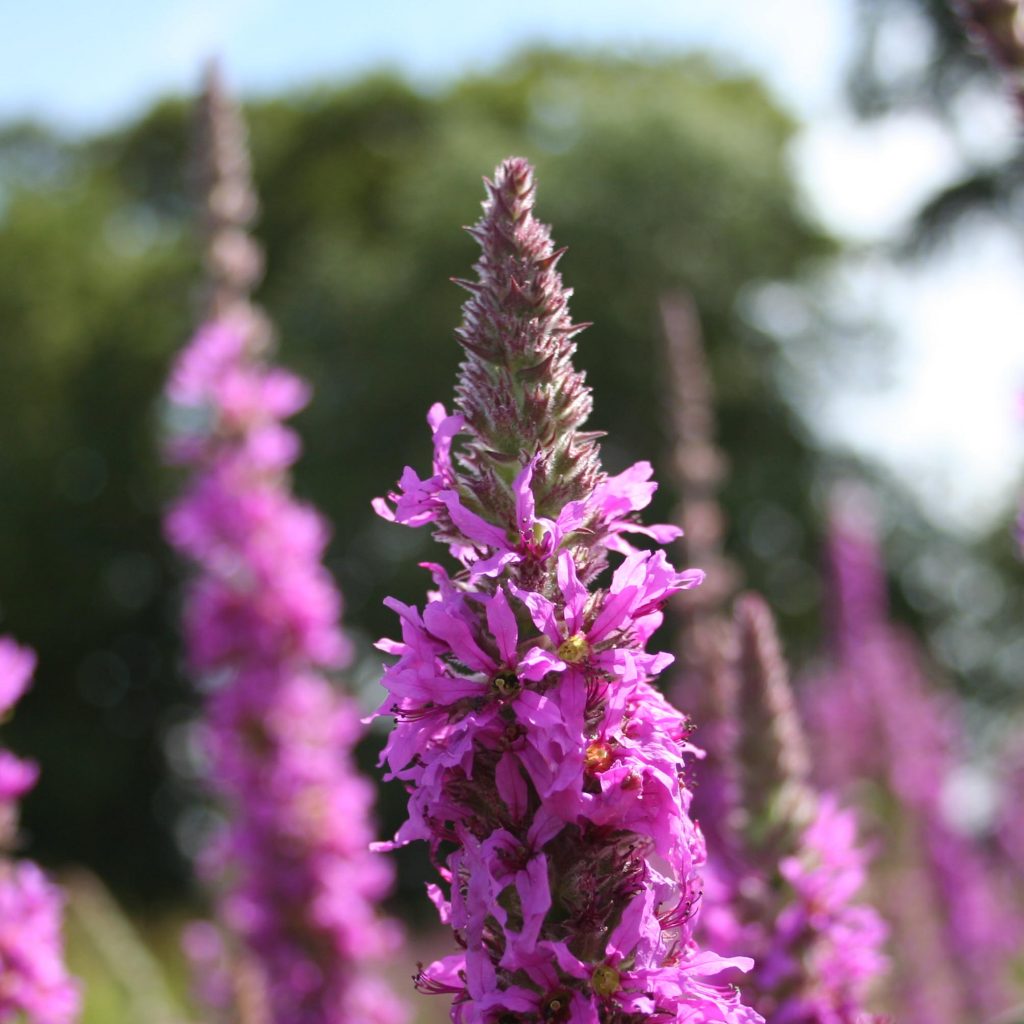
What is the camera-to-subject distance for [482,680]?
1853 mm

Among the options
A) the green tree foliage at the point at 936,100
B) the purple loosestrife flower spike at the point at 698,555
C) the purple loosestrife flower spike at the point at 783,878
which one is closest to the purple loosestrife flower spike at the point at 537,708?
the purple loosestrife flower spike at the point at 783,878

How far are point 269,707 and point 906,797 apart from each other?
4207mm

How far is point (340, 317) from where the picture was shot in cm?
2697

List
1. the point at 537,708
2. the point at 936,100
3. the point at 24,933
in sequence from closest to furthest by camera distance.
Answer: the point at 537,708, the point at 24,933, the point at 936,100

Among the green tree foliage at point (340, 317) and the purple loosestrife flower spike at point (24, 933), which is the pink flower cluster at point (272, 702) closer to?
the purple loosestrife flower spike at point (24, 933)

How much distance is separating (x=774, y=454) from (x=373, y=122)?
610 inches

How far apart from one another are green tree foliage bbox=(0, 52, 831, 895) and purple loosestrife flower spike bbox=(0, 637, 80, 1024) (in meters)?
18.8

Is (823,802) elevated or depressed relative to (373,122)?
depressed

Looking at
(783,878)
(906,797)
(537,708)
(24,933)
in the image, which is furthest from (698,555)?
(537,708)

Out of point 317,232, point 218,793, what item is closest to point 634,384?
point 317,232

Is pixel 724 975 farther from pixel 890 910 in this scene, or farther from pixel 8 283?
pixel 8 283

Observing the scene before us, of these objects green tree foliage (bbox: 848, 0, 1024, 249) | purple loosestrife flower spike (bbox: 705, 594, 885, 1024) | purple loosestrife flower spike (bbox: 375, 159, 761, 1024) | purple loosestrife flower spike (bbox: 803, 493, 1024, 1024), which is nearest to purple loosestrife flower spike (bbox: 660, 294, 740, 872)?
purple loosestrife flower spike (bbox: 705, 594, 885, 1024)

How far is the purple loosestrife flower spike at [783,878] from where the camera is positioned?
266 cm

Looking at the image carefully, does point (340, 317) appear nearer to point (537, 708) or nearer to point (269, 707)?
point (269, 707)
